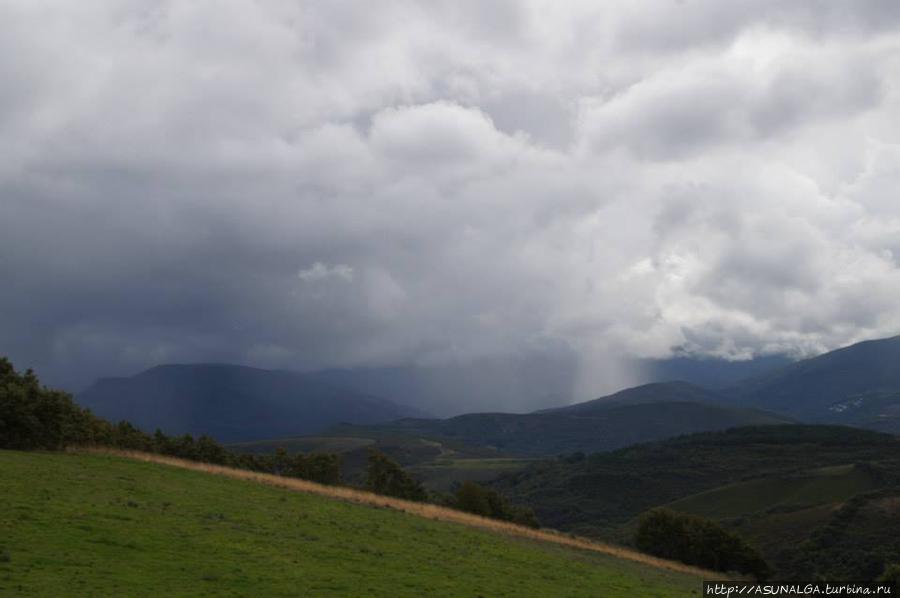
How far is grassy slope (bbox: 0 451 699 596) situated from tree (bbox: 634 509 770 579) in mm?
31968

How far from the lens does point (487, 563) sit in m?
31.0

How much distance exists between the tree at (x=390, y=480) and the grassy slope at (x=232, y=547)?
3851cm

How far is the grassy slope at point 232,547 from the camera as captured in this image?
20.8 metres

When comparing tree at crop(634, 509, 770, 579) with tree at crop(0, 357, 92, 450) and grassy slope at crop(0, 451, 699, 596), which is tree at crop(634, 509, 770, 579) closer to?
grassy slope at crop(0, 451, 699, 596)

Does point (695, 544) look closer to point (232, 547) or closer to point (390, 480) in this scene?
point (390, 480)

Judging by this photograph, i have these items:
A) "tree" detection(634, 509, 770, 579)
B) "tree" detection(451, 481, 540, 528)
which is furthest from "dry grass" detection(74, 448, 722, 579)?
"tree" detection(634, 509, 770, 579)

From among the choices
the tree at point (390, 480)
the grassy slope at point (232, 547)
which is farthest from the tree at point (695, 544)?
the grassy slope at point (232, 547)

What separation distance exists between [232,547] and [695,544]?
5777cm

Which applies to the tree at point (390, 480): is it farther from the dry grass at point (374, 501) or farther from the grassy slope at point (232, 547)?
the grassy slope at point (232, 547)

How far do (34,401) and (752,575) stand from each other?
61107mm

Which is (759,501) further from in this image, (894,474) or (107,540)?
(107,540)

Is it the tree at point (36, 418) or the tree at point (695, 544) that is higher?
the tree at point (36, 418)

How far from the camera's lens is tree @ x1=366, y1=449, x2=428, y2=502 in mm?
79375

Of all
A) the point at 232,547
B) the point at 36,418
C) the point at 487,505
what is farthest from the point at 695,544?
the point at 36,418
